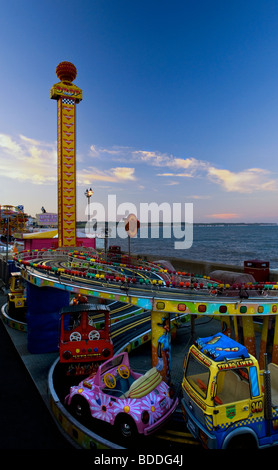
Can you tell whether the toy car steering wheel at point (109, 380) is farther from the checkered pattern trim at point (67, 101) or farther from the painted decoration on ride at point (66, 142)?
the checkered pattern trim at point (67, 101)

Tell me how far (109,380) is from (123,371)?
0.57m

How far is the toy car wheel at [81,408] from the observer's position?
8.91m

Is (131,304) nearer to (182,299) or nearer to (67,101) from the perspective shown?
(182,299)

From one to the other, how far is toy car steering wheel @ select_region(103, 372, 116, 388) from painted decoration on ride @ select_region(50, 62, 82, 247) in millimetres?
20141

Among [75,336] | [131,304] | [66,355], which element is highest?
[131,304]

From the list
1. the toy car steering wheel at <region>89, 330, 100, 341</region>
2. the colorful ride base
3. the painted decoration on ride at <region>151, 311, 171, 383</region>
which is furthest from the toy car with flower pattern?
the toy car steering wheel at <region>89, 330, 100, 341</region>

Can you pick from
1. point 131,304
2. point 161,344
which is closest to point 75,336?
point 131,304

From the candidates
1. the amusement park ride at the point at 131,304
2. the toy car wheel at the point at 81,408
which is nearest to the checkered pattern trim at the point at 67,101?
the amusement park ride at the point at 131,304

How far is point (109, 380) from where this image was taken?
30.2 ft

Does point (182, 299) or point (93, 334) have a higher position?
point (182, 299)

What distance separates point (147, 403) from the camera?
27.0ft
